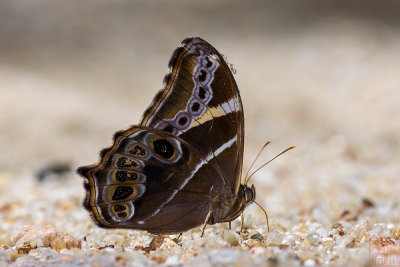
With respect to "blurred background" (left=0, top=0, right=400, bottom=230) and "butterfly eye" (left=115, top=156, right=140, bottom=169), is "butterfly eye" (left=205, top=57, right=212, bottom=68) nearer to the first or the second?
"butterfly eye" (left=115, top=156, right=140, bottom=169)

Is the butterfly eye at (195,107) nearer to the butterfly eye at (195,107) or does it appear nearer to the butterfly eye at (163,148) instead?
the butterfly eye at (195,107)

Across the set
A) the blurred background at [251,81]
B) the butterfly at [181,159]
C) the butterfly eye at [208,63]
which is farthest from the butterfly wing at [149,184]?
the blurred background at [251,81]

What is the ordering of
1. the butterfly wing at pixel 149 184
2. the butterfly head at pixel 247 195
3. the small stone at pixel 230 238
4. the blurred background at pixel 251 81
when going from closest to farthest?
the small stone at pixel 230 238 < the butterfly wing at pixel 149 184 < the butterfly head at pixel 247 195 < the blurred background at pixel 251 81

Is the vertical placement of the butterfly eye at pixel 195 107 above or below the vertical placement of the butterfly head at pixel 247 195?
above

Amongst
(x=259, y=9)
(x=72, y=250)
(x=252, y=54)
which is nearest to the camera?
(x=72, y=250)

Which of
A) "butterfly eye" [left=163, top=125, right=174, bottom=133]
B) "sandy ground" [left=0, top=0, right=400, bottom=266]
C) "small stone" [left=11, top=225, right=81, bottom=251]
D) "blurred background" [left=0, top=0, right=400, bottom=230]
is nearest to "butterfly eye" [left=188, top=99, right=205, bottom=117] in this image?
"butterfly eye" [left=163, top=125, right=174, bottom=133]

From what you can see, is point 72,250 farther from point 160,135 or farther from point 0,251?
point 160,135

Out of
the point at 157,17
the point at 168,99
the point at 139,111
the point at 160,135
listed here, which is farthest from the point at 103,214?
the point at 157,17

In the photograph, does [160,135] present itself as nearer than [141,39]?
Yes
